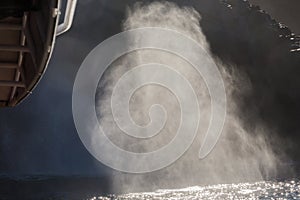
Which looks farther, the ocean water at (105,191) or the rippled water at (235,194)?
the ocean water at (105,191)

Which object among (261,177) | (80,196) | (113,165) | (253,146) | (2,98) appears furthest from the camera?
(253,146)

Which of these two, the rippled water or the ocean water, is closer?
Result: the rippled water

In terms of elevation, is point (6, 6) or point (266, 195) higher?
point (6, 6)

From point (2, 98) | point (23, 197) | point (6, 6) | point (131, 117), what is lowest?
point (23, 197)

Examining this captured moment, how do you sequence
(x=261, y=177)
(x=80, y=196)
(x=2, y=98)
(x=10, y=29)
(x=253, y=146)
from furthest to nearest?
(x=253, y=146), (x=261, y=177), (x=80, y=196), (x=2, y=98), (x=10, y=29)

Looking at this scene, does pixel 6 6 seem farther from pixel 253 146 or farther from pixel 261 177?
pixel 253 146

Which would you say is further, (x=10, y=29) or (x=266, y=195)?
(x=266, y=195)

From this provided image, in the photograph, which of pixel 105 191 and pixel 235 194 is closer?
pixel 235 194

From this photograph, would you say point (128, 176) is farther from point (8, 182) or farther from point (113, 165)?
point (8, 182)

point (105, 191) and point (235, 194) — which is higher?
point (235, 194)

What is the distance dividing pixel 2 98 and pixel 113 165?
164 metres

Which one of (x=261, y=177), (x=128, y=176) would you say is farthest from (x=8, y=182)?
(x=261, y=177)

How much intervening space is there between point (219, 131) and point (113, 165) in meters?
40.0

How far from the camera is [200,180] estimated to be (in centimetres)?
15262
